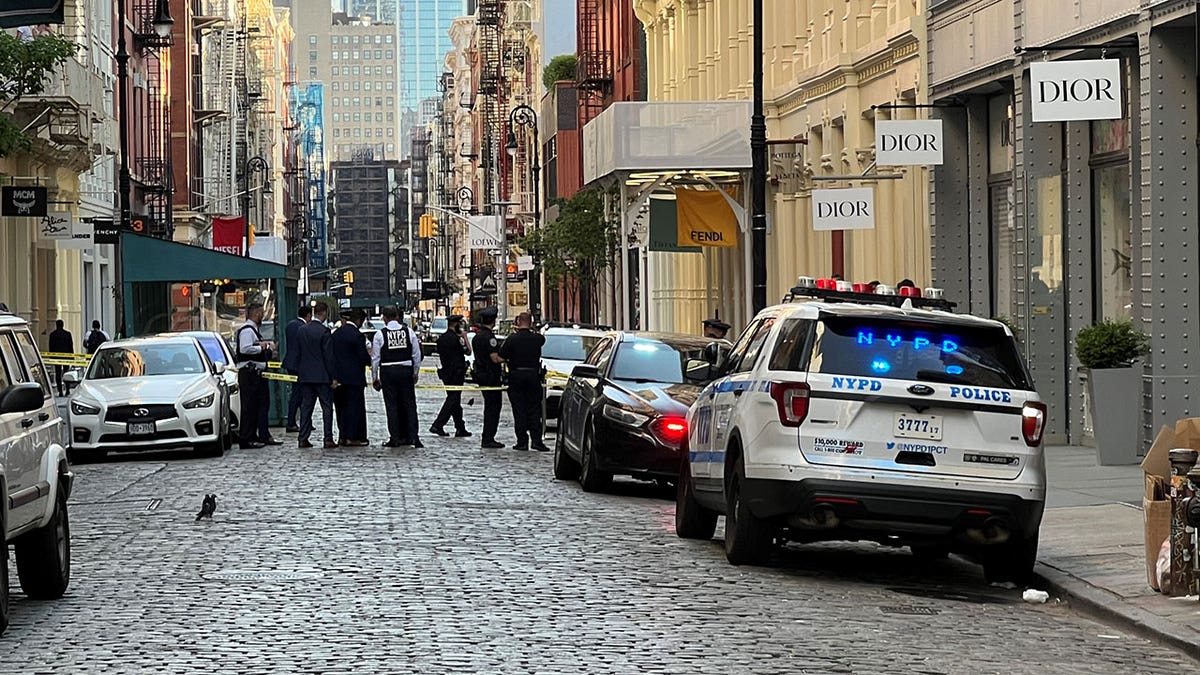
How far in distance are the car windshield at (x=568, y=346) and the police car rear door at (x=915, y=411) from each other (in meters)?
21.0

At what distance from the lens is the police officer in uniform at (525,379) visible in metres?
27.6

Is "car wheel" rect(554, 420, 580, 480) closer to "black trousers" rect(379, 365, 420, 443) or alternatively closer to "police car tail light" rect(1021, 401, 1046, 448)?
"black trousers" rect(379, 365, 420, 443)

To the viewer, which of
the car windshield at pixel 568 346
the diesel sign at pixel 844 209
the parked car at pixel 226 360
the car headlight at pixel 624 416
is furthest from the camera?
the car windshield at pixel 568 346

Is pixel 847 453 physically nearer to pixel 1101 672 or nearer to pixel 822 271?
pixel 1101 672

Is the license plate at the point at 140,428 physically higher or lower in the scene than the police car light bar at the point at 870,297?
lower

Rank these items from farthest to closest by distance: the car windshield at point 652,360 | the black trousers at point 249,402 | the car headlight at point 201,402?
the black trousers at point 249,402
the car headlight at point 201,402
the car windshield at point 652,360

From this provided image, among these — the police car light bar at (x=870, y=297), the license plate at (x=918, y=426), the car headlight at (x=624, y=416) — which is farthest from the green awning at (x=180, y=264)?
the license plate at (x=918, y=426)

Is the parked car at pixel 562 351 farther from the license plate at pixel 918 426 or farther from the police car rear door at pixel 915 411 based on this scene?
the license plate at pixel 918 426

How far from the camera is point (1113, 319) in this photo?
23.7 m

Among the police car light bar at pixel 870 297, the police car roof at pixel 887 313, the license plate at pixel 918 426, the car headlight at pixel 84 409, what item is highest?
the police car light bar at pixel 870 297

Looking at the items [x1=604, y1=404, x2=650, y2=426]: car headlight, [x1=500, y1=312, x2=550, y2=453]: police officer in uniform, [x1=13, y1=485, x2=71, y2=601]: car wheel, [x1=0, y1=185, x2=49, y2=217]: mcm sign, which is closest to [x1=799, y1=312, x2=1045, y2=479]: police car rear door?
[x1=13, y1=485, x2=71, y2=601]: car wheel

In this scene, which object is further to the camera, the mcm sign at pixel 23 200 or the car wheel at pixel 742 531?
the mcm sign at pixel 23 200

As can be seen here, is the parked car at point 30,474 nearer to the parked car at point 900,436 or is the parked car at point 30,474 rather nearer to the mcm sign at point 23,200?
the parked car at point 900,436

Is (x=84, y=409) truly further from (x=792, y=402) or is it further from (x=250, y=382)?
(x=792, y=402)
